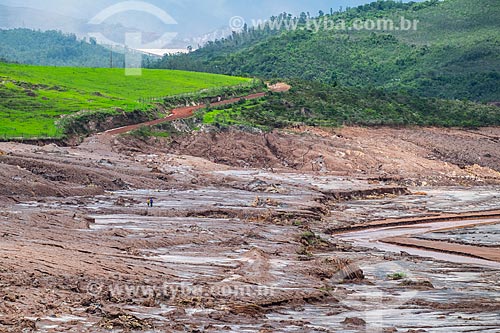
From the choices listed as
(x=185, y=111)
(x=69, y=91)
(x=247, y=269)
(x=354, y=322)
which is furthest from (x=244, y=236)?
(x=69, y=91)

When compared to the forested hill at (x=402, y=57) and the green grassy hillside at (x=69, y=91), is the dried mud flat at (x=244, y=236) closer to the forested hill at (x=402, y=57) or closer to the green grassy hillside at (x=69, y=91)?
the green grassy hillside at (x=69, y=91)

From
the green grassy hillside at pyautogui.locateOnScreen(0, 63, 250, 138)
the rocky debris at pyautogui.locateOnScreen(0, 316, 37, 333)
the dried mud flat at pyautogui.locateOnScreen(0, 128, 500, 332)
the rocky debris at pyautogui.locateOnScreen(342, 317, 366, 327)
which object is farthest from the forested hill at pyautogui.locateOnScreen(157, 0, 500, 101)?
the rocky debris at pyautogui.locateOnScreen(0, 316, 37, 333)

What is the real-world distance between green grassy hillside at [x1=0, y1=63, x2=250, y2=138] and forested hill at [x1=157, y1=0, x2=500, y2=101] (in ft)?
107

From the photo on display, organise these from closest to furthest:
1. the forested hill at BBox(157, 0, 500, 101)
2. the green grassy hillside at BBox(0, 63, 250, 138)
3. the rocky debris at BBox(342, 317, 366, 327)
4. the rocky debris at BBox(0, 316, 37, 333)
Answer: the rocky debris at BBox(0, 316, 37, 333) < the rocky debris at BBox(342, 317, 366, 327) < the green grassy hillside at BBox(0, 63, 250, 138) < the forested hill at BBox(157, 0, 500, 101)

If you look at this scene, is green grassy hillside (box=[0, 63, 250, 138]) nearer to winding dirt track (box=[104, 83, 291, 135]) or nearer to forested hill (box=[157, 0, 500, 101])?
winding dirt track (box=[104, 83, 291, 135])

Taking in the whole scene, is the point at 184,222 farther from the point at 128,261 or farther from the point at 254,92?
the point at 254,92

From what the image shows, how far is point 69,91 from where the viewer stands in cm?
9269

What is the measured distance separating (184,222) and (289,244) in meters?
5.64

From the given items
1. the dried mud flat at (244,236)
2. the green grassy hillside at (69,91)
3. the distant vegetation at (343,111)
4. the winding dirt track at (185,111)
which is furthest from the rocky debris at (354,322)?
the distant vegetation at (343,111)

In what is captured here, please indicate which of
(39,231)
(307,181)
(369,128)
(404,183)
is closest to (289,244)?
(39,231)

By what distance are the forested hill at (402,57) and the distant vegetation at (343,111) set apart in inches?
1069

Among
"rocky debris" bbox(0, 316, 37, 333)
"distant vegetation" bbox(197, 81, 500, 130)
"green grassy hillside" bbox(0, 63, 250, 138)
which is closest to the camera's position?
"rocky debris" bbox(0, 316, 37, 333)

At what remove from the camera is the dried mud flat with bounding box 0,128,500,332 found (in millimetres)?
23016

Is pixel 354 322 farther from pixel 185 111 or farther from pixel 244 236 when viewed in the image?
pixel 185 111
